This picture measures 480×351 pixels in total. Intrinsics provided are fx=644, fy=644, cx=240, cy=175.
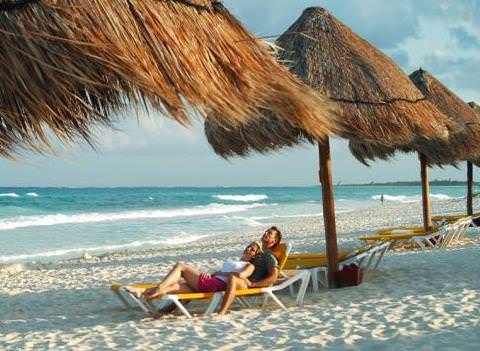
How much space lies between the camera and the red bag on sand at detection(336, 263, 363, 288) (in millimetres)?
6641

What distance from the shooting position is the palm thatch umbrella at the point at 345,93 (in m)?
6.23

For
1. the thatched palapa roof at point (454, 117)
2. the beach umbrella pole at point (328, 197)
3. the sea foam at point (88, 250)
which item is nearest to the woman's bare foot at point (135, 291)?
the beach umbrella pole at point (328, 197)

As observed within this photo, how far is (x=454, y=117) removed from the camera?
992 cm

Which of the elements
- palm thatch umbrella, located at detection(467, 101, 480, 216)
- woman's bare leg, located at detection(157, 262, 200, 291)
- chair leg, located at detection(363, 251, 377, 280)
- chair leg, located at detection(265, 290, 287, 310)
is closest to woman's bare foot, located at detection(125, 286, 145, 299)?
woman's bare leg, located at detection(157, 262, 200, 291)

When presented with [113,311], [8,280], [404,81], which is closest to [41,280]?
[8,280]

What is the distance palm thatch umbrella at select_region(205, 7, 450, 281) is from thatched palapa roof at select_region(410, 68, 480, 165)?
3.15 metres

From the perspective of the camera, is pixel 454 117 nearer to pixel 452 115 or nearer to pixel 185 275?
pixel 452 115

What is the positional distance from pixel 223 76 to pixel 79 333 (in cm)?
328

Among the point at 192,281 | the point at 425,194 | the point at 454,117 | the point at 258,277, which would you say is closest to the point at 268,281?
the point at 258,277

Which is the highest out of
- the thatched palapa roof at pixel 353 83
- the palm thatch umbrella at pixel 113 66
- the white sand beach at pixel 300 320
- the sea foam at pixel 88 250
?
the thatched palapa roof at pixel 353 83

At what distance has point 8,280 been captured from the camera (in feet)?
31.8

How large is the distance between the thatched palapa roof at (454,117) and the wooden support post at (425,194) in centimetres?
21

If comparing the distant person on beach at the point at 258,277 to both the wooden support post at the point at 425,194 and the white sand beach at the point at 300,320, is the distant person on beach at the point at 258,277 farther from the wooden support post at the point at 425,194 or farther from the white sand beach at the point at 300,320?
the wooden support post at the point at 425,194

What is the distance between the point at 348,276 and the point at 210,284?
176 cm
